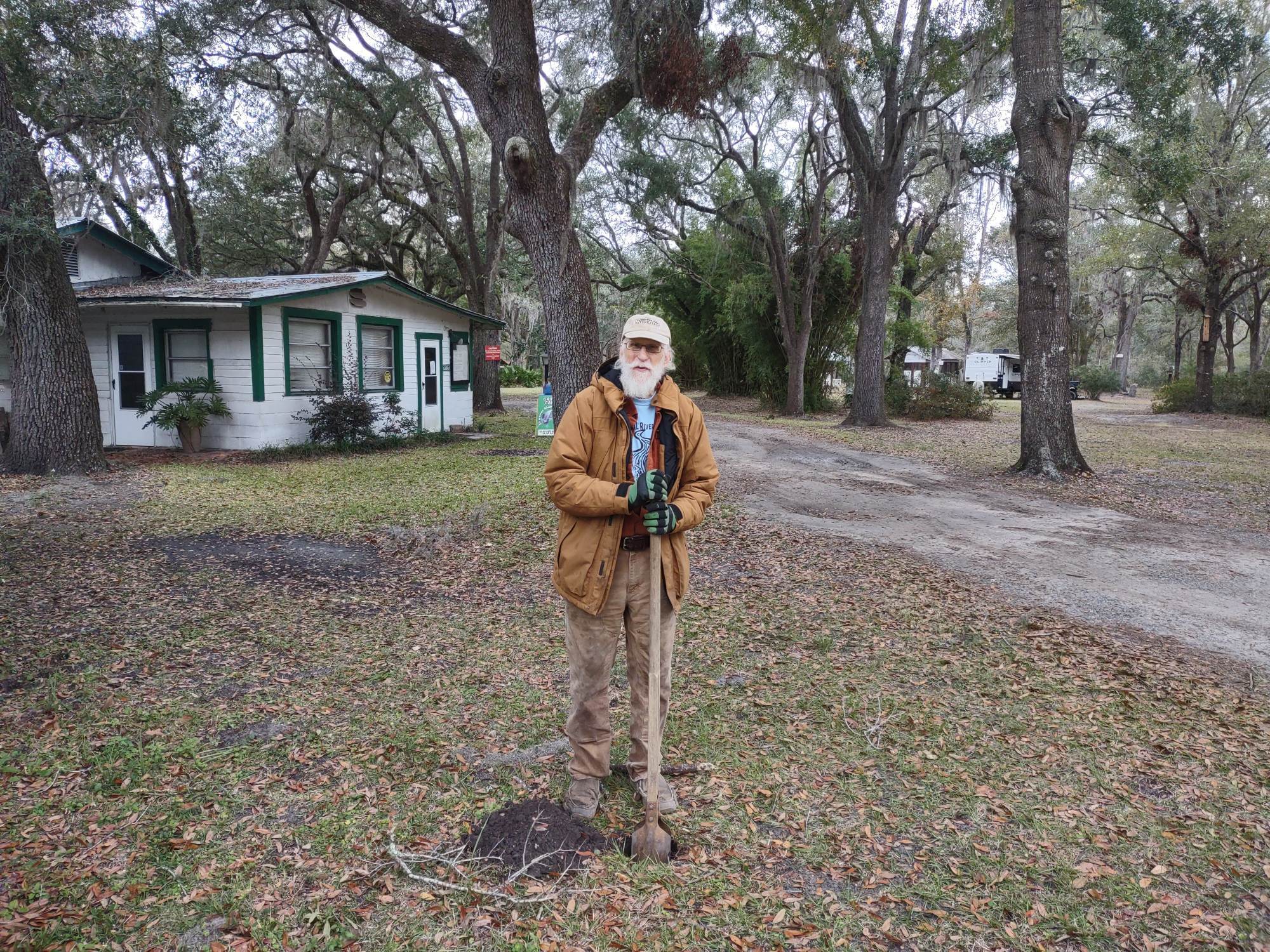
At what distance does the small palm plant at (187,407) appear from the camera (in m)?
13.1

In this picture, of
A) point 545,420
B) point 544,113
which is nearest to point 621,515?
point 544,113

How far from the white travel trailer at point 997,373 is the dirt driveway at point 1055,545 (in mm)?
32858

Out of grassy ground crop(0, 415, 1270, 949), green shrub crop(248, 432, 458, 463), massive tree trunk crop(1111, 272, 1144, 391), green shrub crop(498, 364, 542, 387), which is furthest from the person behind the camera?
green shrub crop(498, 364, 542, 387)

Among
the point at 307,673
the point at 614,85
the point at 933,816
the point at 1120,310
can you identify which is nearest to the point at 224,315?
the point at 614,85

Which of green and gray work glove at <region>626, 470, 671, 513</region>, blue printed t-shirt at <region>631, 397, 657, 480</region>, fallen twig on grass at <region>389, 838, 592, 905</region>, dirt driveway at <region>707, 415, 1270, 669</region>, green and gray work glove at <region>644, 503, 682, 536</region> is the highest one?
blue printed t-shirt at <region>631, 397, 657, 480</region>

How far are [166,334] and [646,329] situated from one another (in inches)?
549

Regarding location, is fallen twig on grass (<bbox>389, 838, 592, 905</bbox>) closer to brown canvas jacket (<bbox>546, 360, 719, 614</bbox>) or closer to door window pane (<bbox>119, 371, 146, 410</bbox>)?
brown canvas jacket (<bbox>546, 360, 719, 614</bbox>)

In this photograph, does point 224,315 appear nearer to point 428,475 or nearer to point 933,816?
point 428,475

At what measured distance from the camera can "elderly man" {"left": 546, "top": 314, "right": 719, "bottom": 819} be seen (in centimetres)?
283

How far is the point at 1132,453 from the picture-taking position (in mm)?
14469

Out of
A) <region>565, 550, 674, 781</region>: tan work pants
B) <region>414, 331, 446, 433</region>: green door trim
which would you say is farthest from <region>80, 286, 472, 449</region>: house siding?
<region>565, 550, 674, 781</region>: tan work pants

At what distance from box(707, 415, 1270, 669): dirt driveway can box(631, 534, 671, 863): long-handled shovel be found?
383 cm

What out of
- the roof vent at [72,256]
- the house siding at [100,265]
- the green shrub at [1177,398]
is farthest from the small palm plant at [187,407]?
the green shrub at [1177,398]

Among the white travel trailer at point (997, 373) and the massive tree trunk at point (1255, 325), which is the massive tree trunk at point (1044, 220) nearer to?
the massive tree trunk at point (1255, 325)
